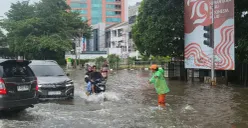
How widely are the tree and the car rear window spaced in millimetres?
13992

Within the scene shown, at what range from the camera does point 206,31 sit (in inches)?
795

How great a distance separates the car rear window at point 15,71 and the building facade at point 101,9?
10537cm

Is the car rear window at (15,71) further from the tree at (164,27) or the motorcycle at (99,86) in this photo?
the tree at (164,27)

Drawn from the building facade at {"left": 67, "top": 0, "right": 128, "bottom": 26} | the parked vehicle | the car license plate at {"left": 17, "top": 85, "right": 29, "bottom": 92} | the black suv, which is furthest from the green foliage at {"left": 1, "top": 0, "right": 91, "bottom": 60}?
the building facade at {"left": 67, "top": 0, "right": 128, "bottom": 26}

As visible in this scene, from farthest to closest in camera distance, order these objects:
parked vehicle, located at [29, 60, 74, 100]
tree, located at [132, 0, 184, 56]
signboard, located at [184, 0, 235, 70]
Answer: tree, located at [132, 0, 184, 56] → signboard, located at [184, 0, 235, 70] → parked vehicle, located at [29, 60, 74, 100]

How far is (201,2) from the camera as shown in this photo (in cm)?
2202

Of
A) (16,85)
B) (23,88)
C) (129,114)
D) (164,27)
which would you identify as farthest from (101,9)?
(16,85)

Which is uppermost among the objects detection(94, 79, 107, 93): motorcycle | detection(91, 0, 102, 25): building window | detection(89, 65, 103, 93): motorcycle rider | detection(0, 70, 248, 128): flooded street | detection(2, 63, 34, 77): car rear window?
detection(91, 0, 102, 25): building window

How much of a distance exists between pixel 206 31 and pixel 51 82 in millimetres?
10824

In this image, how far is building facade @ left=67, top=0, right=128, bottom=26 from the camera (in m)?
115

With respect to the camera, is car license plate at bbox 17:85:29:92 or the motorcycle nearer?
car license plate at bbox 17:85:29:92

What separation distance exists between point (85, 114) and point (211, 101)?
222 inches

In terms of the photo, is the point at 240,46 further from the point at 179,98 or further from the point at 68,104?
the point at 68,104

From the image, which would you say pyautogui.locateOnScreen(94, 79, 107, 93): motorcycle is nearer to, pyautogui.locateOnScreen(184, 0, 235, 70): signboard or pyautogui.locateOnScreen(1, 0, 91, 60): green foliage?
pyautogui.locateOnScreen(184, 0, 235, 70): signboard
